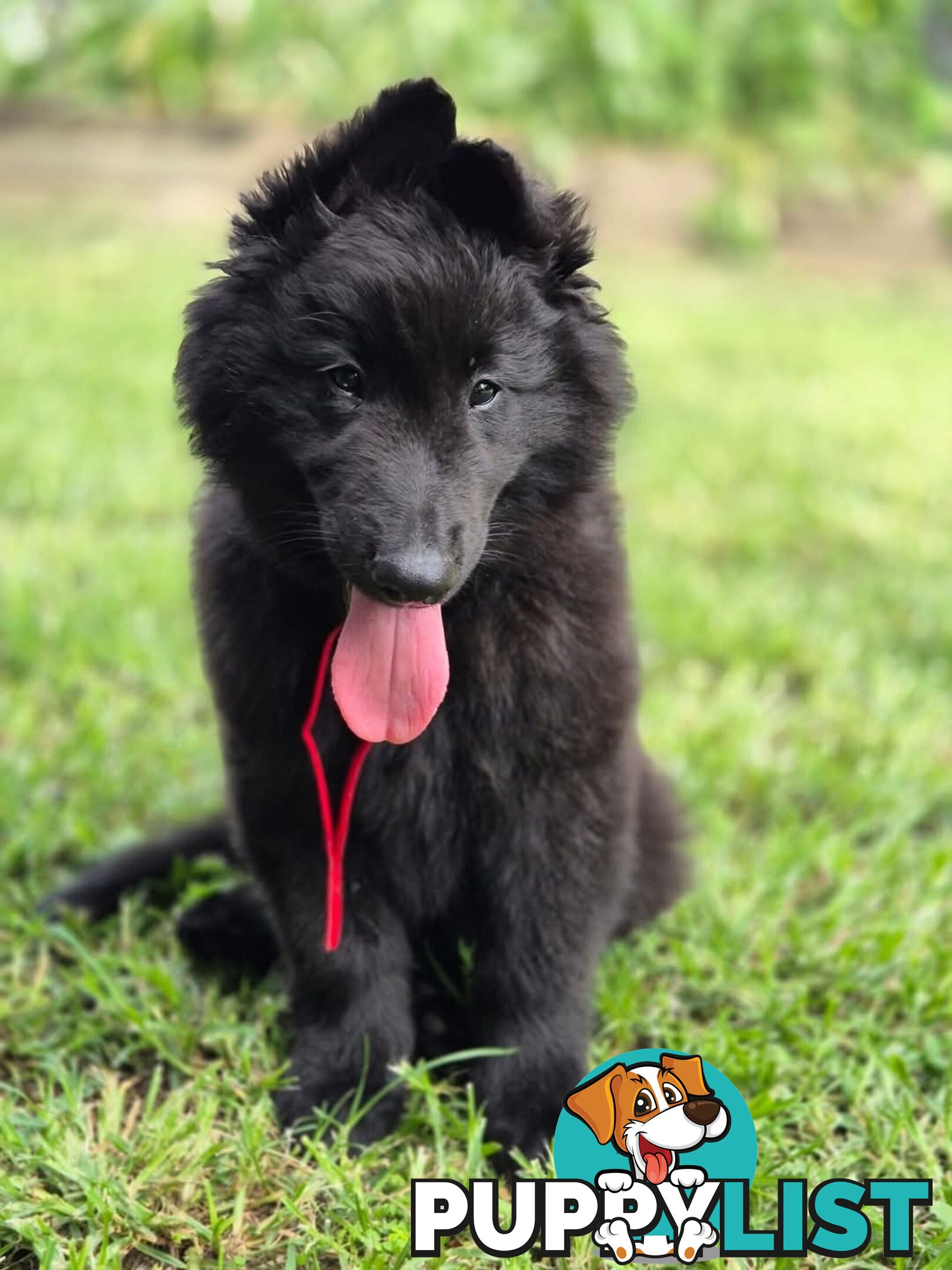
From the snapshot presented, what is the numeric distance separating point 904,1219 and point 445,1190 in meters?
0.71

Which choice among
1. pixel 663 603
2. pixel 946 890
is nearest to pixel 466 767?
pixel 946 890

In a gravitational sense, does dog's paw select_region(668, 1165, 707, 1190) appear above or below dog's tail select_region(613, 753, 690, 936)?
below

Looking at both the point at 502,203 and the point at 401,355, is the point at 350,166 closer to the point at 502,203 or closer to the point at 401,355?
the point at 502,203

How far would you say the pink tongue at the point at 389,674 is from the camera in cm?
203

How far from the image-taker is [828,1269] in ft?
6.51

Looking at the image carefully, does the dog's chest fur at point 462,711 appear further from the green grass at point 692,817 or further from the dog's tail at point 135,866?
the dog's tail at point 135,866

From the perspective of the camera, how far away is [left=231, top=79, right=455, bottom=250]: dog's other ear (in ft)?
6.72

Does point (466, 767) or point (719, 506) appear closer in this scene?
point (466, 767)

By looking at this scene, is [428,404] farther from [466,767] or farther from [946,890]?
[946,890]

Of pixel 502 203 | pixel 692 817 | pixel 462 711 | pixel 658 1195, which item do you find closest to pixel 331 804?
pixel 462 711

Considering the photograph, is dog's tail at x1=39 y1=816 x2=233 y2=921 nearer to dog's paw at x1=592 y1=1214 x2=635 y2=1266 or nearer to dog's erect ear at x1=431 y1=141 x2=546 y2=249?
dog's paw at x1=592 y1=1214 x2=635 y2=1266

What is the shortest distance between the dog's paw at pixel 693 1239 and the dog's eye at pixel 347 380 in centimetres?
132

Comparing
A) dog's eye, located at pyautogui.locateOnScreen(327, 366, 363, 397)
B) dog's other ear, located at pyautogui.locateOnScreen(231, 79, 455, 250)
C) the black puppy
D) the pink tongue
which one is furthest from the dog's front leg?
dog's other ear, located at pyautogui.locateOnScreen(231, 79, 455, 250)

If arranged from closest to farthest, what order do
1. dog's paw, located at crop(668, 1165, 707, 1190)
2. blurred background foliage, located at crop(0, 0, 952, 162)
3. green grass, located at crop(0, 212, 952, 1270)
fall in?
dog's paw, located at crop(668, 1165, 707, 1190), green grass, located at crop(0, 212, 952, 1270), blurred background foliage, located at crop(0, 0, 952, 162)
